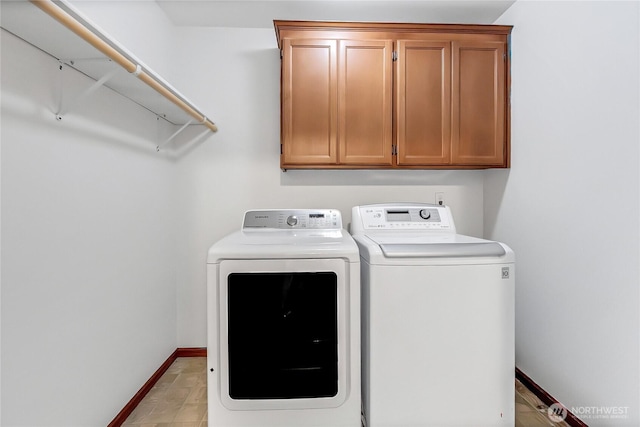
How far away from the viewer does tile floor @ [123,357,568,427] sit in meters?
1.64

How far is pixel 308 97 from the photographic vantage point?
2010mm

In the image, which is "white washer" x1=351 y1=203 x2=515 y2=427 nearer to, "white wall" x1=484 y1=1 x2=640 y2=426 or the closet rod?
"white wall" x1=484 y1=1 x2=640 y2=426

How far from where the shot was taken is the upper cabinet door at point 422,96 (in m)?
2.02

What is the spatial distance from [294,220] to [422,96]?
3.64ft

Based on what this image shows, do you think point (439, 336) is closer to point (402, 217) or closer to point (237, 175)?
point (402, 217)

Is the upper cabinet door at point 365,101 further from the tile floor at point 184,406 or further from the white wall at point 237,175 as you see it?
the tile floor at point 184,406

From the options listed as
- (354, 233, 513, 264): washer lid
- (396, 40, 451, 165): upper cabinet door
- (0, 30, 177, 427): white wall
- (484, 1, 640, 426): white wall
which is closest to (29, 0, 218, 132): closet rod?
(0, 30, 177, 427): white wall

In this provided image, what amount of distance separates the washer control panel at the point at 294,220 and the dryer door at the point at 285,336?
63cm

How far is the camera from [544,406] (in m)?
1.74

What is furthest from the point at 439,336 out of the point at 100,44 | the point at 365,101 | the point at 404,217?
the point at 100,44

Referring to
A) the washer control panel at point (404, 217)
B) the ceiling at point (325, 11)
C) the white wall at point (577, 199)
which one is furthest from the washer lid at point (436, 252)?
the ceiling at point (325, 11)

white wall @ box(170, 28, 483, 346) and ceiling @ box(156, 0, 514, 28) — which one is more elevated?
ceiling @ box(156, 0, 514, 28)

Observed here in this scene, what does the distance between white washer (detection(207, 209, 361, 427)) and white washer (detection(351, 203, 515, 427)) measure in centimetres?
12

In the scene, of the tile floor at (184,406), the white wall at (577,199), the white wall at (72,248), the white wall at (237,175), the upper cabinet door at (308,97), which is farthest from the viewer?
the white wall at (237,175)
